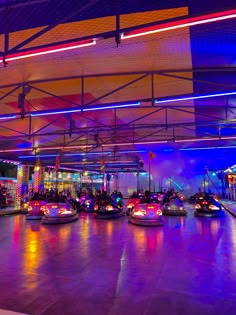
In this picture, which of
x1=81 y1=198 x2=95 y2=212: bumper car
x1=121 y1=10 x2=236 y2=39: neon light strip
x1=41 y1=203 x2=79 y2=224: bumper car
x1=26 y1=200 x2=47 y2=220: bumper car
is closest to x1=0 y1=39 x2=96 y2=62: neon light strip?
x1=121 y1=10 x2=236 y2=39: neon light strip

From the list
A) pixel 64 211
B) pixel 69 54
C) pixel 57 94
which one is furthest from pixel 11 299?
pixel 64 211

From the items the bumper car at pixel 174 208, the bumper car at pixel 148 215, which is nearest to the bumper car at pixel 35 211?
the bumper car at pixel 148 215

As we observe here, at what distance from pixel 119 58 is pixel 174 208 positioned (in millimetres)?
8858

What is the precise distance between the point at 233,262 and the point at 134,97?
438 centimetres

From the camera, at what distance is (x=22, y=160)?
56.1 feet

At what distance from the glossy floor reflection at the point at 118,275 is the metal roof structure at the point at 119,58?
2910 mm

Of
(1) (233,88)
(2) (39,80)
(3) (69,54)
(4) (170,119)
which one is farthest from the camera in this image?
(4) (170,119)

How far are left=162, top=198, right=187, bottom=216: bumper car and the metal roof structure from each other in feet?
15.1

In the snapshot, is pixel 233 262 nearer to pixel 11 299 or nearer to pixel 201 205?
pixel 11 299

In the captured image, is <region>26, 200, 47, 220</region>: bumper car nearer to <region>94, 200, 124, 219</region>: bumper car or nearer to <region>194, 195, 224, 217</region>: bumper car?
<region>94, 200, 124, 219</region>: bumper car

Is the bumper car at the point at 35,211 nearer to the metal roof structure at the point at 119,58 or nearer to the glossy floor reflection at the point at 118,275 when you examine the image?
the metal roof structure at the point at 119,58

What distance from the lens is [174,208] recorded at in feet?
41.1

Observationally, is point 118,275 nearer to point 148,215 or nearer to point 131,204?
point 148,215

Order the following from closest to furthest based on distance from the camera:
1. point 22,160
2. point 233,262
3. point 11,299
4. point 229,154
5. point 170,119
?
point 11,299, point 233,262, point 170,119, point 229,154, point 22,160
